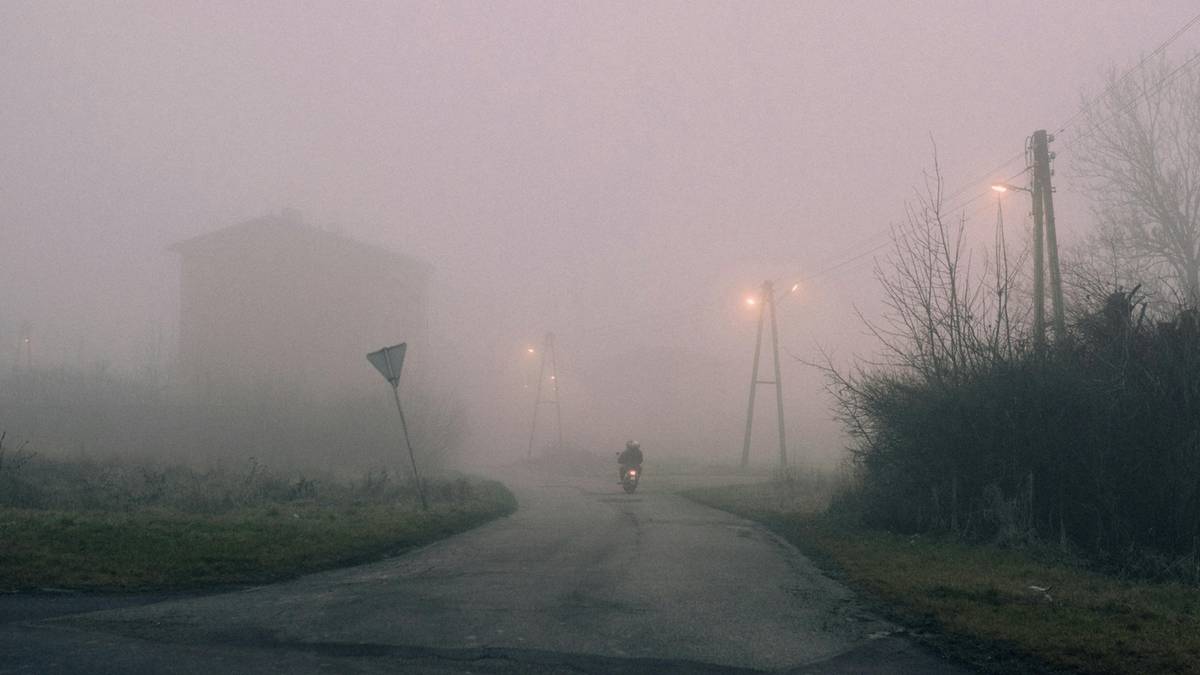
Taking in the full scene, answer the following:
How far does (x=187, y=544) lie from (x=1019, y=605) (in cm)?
951

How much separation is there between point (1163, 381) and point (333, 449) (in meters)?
36.1

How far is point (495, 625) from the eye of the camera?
781cm

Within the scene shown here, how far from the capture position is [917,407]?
1625cm

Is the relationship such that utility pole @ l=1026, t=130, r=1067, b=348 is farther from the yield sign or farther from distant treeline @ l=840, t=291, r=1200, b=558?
the yield sign

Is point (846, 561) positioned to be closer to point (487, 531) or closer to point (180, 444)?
point (487, 531)

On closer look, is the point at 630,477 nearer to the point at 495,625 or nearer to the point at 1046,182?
the point at 1046,182

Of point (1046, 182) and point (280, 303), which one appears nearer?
point (1046, 182)

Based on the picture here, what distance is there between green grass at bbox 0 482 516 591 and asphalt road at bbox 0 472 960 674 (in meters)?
0.82

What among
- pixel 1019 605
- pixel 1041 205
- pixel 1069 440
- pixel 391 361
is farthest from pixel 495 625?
pixel 1041 205

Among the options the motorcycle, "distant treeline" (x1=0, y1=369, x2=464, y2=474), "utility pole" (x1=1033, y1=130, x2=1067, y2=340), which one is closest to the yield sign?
"utility pole" (x1=1033, y1=130, x2=1067, y2=340)

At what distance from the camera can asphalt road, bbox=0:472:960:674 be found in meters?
6.61

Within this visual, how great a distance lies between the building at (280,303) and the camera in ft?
196

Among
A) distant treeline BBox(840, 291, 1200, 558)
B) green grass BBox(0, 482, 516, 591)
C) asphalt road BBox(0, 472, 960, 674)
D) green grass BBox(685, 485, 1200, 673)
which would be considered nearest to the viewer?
asphalt road BBox(0, 472, 960, 674)

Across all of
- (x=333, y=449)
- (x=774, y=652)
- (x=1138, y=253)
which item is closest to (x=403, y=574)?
(x=774, y=652)
